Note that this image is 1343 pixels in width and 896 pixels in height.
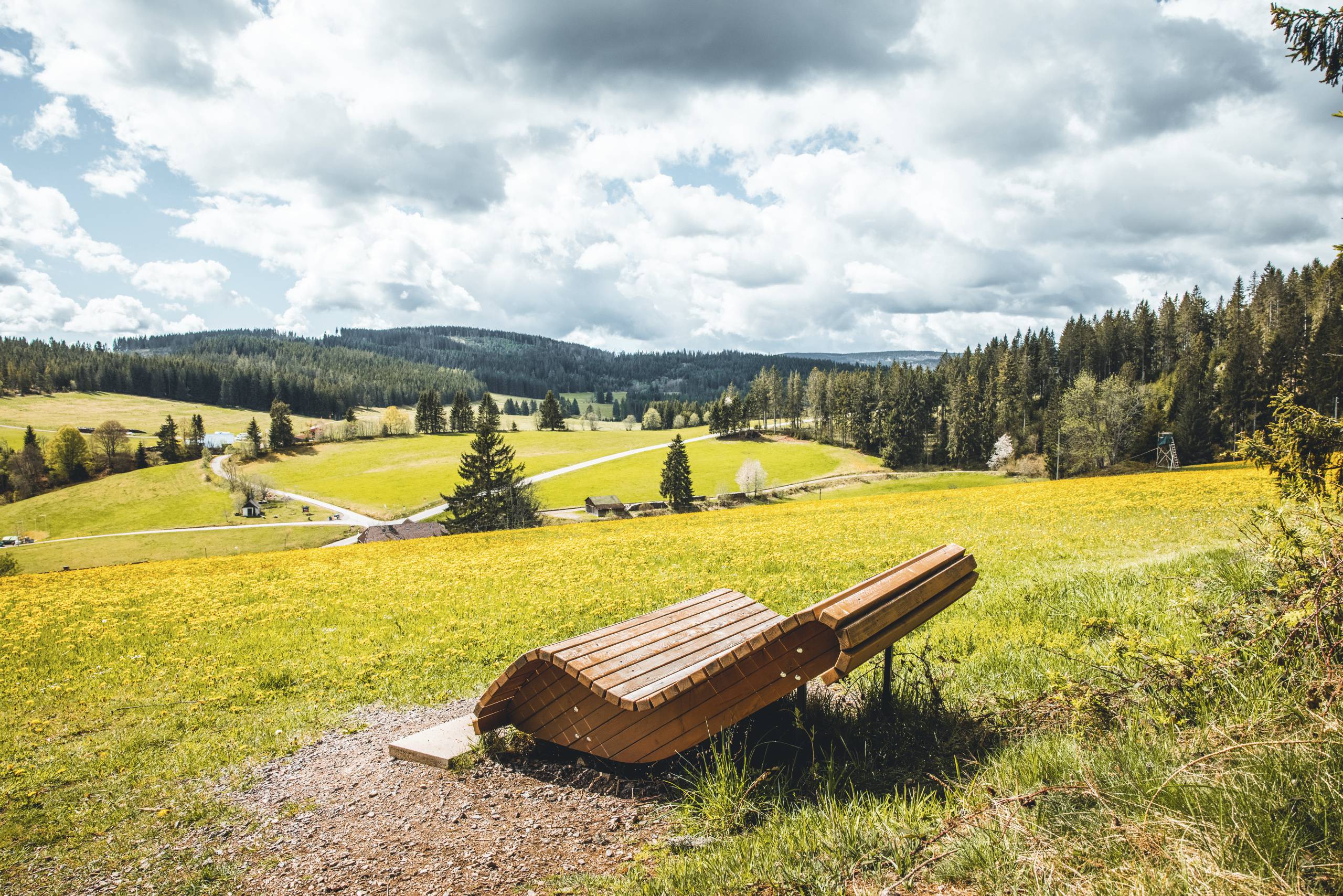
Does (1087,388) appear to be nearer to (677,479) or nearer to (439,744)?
(677,479)

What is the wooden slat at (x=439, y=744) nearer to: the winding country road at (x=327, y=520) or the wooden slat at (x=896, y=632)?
the wooden slat at (x=896, y=632)

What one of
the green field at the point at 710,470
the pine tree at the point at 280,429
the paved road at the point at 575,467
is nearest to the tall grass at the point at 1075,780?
the paved road at the point at 575,467

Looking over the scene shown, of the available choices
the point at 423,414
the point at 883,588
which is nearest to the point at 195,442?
the point at 423,414

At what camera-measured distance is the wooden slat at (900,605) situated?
3.91 metres

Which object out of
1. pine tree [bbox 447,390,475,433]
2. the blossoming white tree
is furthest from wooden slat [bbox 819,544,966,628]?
pine tree [bbox 447,390,475,433]

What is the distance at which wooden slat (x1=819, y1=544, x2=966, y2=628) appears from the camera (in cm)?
397

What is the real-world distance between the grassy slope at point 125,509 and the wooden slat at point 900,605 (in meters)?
96.4

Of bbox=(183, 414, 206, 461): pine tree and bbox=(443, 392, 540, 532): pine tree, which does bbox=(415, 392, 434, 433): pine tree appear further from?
bbox=(443, 392, 540, 532): pine tree

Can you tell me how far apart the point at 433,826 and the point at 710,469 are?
98003mm

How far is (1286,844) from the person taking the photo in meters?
2.49

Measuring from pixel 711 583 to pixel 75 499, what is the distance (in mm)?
119318

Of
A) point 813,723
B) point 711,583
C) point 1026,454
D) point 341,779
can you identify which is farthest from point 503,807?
point 1026,454

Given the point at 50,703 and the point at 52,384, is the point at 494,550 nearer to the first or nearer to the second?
the point at 50,703

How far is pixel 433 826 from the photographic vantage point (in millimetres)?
4543
